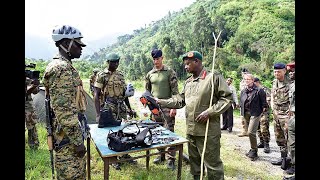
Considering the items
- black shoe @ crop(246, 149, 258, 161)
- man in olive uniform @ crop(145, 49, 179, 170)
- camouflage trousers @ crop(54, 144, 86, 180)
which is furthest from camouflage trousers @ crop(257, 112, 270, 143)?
camouflage trousers @ crop(54, 144, 86, 180)

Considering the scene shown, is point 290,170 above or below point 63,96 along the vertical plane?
below

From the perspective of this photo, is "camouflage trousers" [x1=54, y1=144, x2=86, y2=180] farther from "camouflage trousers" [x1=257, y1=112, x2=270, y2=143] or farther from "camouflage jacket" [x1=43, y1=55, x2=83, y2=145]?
"camouflage trousers" [x1=257, y1=112, x2=270, y2=143]

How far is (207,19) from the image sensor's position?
1538 inches

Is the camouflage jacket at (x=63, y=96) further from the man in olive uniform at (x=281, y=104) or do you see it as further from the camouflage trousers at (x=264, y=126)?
the camouflage trousers at (x=264, y=126)

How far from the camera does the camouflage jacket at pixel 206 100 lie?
11.6 ft

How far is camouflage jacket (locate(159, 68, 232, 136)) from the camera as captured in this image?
11.6 ft

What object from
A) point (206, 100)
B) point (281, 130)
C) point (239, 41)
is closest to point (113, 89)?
point (206, 100)

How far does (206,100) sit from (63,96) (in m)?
1.86

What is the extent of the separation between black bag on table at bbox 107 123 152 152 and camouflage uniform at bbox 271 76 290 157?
3038 mm

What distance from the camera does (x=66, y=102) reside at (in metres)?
2.79

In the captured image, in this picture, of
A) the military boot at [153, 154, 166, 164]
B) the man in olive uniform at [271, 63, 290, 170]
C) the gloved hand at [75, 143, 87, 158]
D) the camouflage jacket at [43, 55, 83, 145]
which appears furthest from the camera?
the military boot at [153, 154, 166, 164]

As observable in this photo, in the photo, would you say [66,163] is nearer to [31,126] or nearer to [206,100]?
[206,100]

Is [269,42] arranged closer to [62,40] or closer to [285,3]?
[285,3]

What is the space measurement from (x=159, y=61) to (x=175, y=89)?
2.07 feet
